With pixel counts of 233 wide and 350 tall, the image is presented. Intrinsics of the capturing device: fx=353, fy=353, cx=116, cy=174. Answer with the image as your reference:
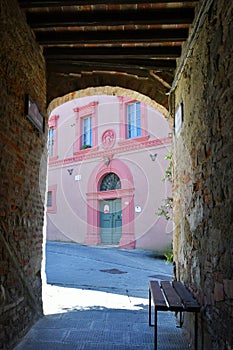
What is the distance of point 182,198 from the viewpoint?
3.91 m

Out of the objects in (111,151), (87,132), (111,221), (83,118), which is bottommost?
(111,221)

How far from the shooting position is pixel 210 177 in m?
2.68

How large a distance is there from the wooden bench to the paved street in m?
0.40

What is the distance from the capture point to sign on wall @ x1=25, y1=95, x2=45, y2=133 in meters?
3.62

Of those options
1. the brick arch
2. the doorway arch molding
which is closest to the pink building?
the doorway arch molding

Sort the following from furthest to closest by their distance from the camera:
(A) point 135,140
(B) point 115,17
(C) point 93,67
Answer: (A) point 135,140
(C) point 93,67
(B) point 115,17

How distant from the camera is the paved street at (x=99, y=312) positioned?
3.35 m

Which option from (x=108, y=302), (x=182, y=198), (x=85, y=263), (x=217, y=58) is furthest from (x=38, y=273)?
(x=85, y=263)

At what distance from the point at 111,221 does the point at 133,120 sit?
392 cm

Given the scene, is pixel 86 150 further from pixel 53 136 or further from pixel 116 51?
pixel 116 51

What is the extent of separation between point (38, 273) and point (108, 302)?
137cm

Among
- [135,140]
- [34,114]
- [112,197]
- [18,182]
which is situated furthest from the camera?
[112,197]

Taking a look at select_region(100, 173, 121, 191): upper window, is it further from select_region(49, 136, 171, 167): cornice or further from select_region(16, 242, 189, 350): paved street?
select_region(16, 242, 189, 350): paved street

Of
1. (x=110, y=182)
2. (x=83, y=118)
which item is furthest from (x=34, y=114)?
(x=83, y=118)
